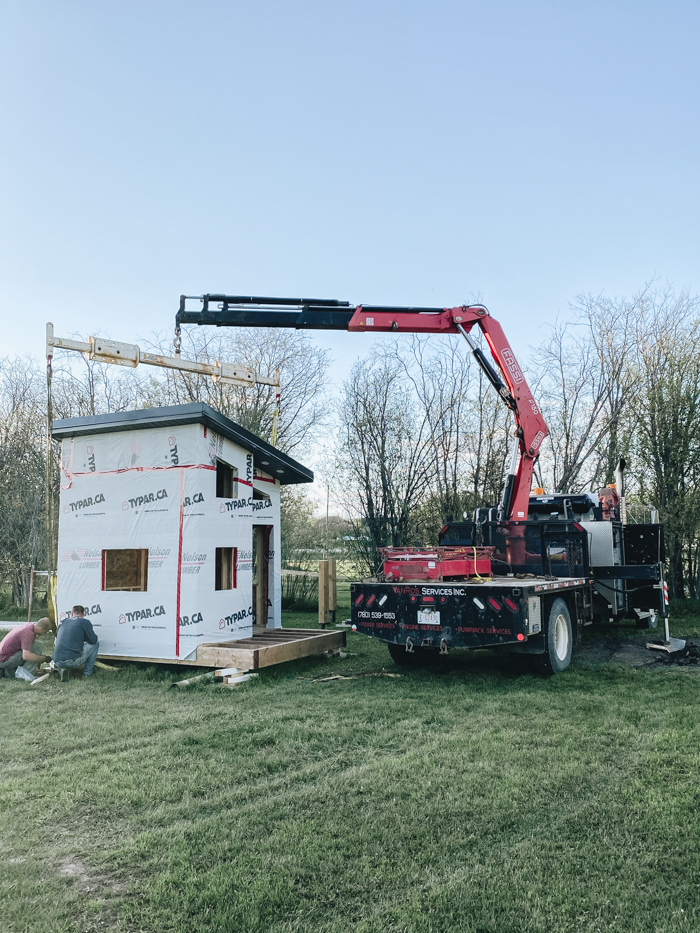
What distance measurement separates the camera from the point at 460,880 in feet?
12.5

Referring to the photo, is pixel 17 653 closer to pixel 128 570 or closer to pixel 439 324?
pixel 128 570

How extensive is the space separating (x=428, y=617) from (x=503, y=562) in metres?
2.35

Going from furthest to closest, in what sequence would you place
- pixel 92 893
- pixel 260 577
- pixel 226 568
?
pixel 260 577 < pixel 226 568 < pixel 92 893

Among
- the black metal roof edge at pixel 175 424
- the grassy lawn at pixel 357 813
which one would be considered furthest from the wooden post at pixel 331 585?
the grassy lawn at pixel 357 813

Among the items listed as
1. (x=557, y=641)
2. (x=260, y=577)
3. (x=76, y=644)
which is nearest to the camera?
(x=557, y=641)

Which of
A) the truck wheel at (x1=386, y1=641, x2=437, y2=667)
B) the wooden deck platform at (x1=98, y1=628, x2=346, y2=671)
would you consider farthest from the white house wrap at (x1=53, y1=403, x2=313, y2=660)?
the truck wheel at (x1=386, y1=641, x2=437, y2=667)

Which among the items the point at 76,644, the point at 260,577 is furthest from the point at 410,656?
the point at 76,644

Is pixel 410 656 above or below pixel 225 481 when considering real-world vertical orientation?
below

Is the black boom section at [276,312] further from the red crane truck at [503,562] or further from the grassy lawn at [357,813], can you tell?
the grassy lawn at [357,813]

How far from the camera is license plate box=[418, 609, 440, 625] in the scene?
9.15 meters

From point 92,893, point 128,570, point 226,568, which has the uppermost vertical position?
point 226,568

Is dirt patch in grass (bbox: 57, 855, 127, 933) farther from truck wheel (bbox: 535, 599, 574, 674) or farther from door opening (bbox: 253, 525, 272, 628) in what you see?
door opening (bbox: 253, 525, 272, 628)

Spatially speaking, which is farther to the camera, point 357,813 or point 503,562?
point 503,562

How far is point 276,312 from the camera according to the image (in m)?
11.8
